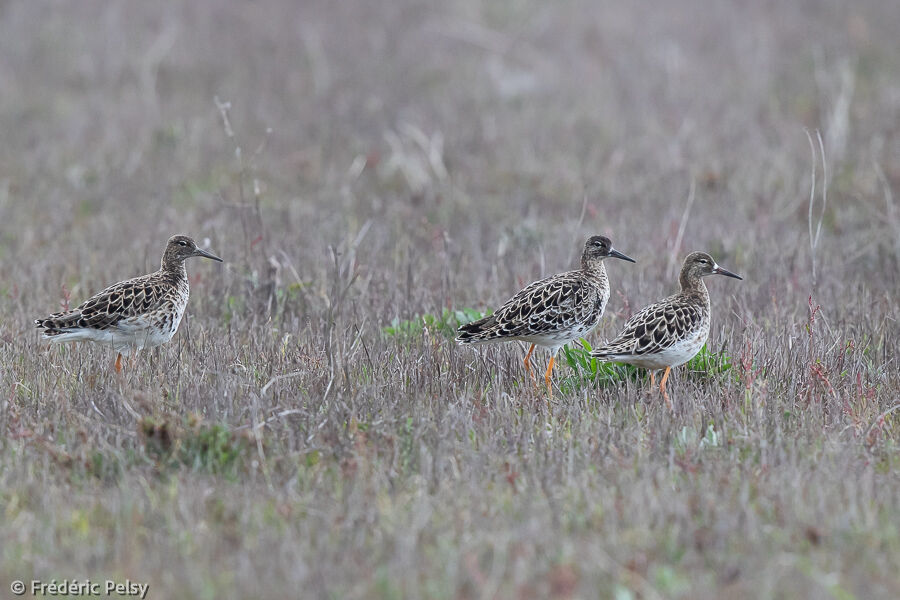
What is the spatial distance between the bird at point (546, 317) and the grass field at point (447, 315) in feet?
0.64

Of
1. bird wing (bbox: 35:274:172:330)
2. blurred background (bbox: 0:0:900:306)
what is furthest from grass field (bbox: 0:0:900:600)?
bird wing (bbox: 35:274:172:330)

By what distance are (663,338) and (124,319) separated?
3297mm

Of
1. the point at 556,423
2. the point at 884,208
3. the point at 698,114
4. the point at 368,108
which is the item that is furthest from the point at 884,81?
the point at 556,423

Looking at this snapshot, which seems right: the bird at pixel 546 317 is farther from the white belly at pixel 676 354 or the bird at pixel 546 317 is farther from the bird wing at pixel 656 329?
the white belly at pixel 676 354

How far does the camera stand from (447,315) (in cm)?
765

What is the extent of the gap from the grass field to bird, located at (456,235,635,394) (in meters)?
0.20

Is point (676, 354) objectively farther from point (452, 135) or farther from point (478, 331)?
point (452, 135)

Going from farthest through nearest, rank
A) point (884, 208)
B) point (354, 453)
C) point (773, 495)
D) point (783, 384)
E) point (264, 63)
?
point (264, 63) < point (884, 208) < point (783, 384) < point (354, 453) < point (773, 495)

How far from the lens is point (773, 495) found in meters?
4.86

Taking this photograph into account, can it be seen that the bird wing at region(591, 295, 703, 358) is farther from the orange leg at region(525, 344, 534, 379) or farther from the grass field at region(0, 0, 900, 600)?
the orange leg at region(525, 344, 534, 379)

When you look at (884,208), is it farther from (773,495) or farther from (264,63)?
(264,63)

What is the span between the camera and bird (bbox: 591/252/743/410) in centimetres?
627

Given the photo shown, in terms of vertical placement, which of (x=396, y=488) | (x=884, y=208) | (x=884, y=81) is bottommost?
(x=396, y=488)

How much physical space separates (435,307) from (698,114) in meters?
8.68
